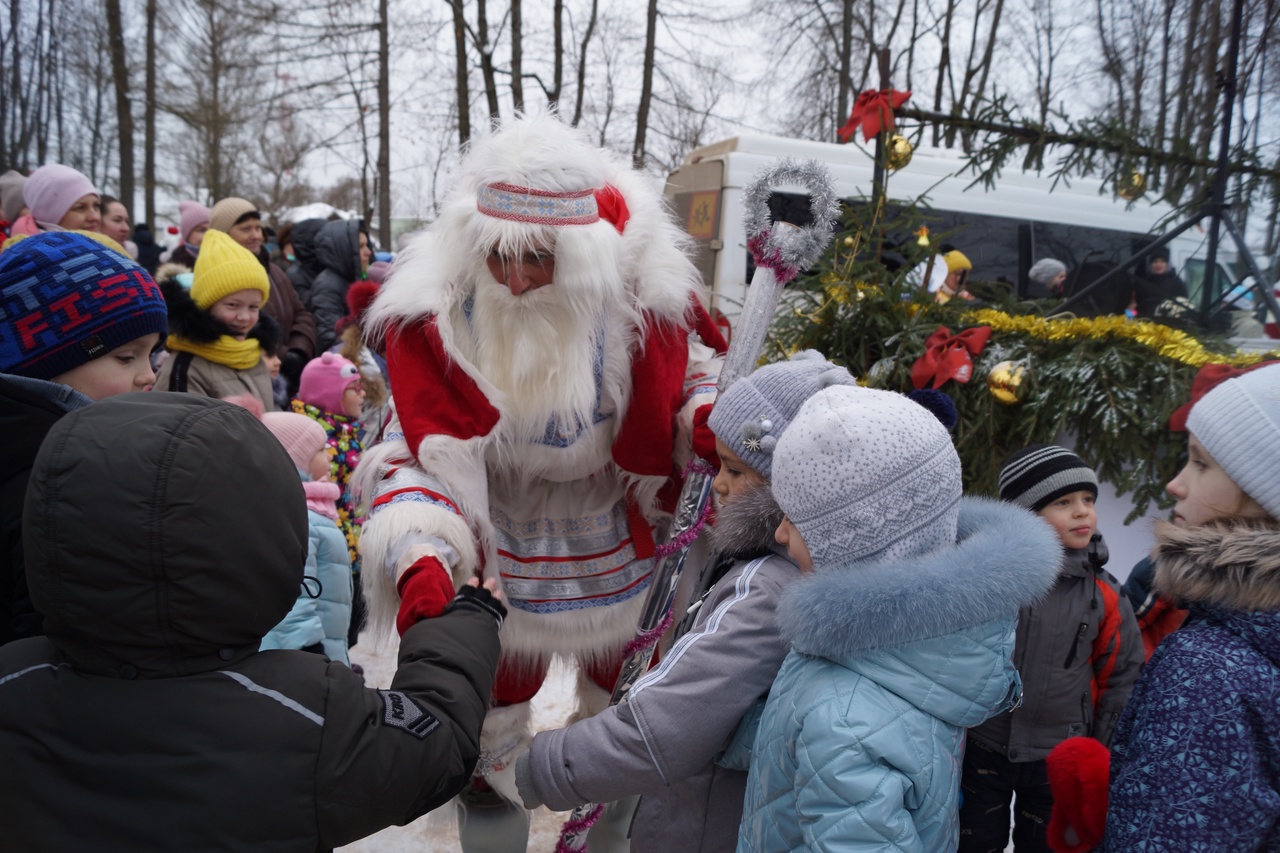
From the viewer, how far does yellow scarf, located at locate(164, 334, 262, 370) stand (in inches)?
131

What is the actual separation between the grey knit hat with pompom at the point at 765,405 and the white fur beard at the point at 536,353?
0.43 m

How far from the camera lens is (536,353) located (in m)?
1.98

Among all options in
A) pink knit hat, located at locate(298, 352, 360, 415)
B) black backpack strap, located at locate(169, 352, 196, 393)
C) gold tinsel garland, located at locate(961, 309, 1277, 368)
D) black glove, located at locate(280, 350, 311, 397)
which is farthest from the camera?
black glove, located at locate(280, 350, 311, 397)

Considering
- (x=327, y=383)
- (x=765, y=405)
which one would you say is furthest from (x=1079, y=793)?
(x=327, y=383)

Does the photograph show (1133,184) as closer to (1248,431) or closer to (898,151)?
(898,151)

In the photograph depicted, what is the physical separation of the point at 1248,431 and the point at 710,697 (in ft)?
A: 2.98

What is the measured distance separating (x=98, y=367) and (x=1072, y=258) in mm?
7978

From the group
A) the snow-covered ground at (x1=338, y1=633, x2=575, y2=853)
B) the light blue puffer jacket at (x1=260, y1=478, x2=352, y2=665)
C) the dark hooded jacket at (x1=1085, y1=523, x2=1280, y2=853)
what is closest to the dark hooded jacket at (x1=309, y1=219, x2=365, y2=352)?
the light blue puffer jacket at (x1=260, y1=478, x2=352, y2=665)

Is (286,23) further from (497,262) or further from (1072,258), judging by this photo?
(497,262)

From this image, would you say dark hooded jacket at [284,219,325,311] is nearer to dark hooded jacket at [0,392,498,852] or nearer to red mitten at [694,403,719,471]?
red mitten at [694,403,719,471]

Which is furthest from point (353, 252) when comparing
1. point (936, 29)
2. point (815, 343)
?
point (936, 29)

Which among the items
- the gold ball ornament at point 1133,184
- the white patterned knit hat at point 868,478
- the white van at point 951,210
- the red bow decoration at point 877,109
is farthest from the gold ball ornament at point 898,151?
the white van at point 951,210

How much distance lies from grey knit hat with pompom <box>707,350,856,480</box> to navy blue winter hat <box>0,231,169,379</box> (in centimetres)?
116

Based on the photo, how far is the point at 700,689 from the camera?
140 cm
